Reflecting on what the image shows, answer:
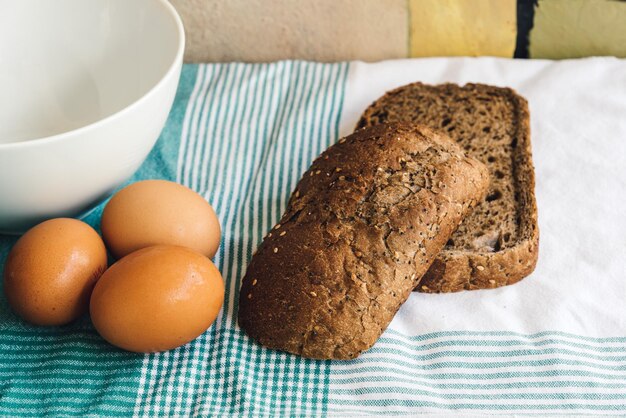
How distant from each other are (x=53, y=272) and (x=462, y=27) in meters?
1.03

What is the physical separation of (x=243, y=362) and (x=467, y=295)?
1.20 feet

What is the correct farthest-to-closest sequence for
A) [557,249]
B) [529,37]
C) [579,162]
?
1. [529,37]
2. [579,162]
3. [557,249]

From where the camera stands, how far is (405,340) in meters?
1.17

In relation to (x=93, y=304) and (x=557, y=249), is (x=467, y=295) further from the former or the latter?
(x=93, y=304)

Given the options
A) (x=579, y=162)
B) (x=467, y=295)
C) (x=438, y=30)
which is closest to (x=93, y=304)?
(x=467, y=295)

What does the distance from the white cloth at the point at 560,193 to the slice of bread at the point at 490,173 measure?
0.13 feet

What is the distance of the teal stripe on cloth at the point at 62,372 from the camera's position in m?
1.08

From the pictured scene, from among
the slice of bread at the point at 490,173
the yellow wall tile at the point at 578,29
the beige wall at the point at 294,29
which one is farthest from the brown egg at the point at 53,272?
the yellow wall tile at the point at 578,29

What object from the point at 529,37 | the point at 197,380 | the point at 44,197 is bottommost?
the point at 197,380

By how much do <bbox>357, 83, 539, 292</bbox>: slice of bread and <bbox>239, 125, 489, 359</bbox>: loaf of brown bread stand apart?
74 mm

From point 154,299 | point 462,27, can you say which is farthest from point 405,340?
point 462,27

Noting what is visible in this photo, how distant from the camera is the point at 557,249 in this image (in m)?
1.30

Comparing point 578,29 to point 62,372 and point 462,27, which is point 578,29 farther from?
point 62,372

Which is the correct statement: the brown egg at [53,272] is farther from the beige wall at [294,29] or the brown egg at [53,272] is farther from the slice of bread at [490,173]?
the beige wall at [294,29]
